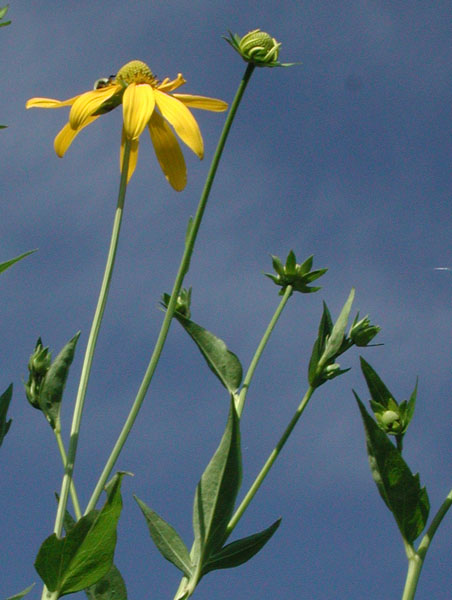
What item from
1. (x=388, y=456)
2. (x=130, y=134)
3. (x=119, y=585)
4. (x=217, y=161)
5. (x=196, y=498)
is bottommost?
(x=119, y=585)

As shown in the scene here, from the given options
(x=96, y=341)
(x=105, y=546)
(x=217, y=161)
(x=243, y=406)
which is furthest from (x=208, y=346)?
(x=105, y=546)

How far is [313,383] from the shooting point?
1.54 m

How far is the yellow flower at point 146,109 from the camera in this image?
1.64m

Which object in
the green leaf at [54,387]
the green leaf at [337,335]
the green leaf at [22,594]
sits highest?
the green leaf at [337,335]

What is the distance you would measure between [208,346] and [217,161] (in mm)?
442

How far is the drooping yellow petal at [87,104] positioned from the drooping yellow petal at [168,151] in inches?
4.5

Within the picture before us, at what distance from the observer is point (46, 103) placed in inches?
72.7

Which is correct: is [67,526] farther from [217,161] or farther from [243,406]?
[217,161]

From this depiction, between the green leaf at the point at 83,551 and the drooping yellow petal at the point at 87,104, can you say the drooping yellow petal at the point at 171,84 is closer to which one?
the drooping yellow petal at the point at 87,104

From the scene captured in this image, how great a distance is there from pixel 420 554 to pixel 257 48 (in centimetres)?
97

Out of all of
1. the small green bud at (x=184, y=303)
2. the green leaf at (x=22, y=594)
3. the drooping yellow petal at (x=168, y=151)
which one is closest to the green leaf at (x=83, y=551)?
the green leaf at (x=22, y=594)

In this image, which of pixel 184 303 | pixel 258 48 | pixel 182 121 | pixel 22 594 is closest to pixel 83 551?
pixel 22 594

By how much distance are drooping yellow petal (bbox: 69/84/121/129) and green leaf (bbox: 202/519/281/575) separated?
943mm

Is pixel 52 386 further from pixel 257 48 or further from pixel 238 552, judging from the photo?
pixel 257 48
